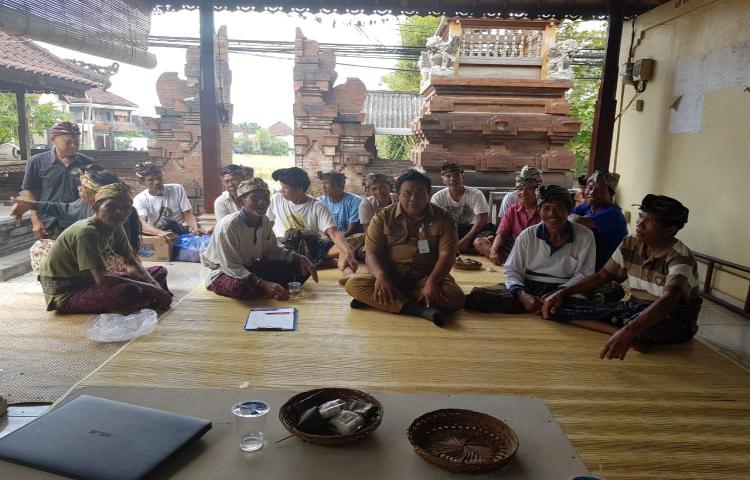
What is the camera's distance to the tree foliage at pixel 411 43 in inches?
587

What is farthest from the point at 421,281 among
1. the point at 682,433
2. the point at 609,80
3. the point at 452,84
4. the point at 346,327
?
the point at 452,84

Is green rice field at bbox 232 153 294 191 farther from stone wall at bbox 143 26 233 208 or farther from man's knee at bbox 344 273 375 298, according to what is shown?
man's knee at bbox 344 273 375 298

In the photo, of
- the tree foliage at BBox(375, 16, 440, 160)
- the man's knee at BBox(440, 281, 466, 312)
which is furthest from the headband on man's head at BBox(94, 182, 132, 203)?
the tree foliage at BBox(375, 16, 440, 160)

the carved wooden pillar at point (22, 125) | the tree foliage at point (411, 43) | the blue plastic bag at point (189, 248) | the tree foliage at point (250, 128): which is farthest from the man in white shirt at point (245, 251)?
the tree foliage at point (250, 128)

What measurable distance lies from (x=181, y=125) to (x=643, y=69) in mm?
6475

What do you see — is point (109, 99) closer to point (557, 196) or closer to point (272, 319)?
point (272, 319)

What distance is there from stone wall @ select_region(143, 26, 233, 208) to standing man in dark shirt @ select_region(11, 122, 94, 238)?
11.1ft

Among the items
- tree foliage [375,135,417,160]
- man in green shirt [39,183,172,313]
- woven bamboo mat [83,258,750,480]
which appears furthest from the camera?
tree foliage [375,135,417,160]

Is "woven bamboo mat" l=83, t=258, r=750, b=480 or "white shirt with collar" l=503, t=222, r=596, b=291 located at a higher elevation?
"white shirt with collar" l=503, t=222, r=596, b=291

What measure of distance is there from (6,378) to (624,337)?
3.25m

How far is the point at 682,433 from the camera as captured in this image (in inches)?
85.3

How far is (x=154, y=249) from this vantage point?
533cm

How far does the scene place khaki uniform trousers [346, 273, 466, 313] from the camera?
3580 mm

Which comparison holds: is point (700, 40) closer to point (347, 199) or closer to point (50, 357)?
point (347, 199)
